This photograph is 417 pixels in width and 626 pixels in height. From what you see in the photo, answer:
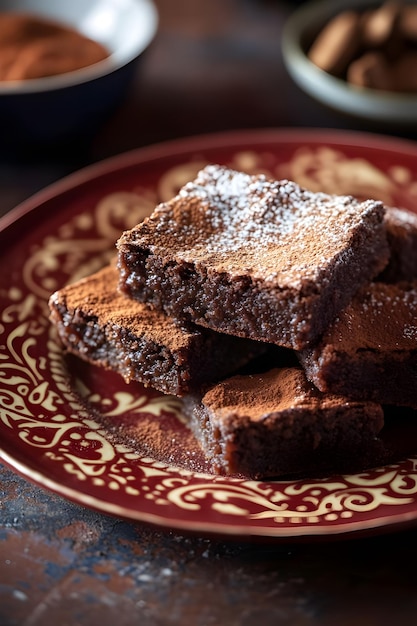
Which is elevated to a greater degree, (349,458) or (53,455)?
(53,455)

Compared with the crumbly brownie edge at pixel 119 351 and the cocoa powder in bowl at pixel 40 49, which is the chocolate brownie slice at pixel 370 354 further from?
the cocoa powder in bowl at pixel 40 49

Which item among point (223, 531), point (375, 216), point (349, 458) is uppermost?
point (375, 216)

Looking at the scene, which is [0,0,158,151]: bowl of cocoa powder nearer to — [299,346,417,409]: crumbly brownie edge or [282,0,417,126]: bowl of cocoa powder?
[282,0,417,126]: bowl of cocoa powder

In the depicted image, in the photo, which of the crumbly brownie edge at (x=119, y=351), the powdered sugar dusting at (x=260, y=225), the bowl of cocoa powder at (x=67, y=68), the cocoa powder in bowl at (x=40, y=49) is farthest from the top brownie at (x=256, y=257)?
the cocoa powder in bowl at (x=40, y=49)

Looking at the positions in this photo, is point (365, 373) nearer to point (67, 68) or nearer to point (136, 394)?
point (136, 394)

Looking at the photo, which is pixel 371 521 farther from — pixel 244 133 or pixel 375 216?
pixel 244 133

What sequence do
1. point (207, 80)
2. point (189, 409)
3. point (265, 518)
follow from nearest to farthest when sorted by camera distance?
point (265, 518) → point (189, 409) → point (207, 80)

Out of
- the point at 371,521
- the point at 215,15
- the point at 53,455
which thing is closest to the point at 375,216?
the point at 371,521

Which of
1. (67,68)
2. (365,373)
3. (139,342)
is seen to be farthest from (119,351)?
(67,68)
